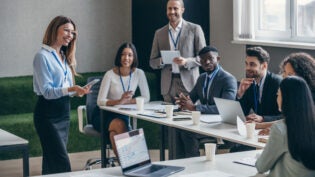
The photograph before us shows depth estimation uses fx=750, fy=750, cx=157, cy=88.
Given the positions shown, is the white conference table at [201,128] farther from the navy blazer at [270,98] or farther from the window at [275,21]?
the window at [275,21]

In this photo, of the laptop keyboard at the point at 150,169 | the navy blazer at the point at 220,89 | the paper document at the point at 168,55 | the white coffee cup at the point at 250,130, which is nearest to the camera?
the laptop keyboard at the point at 150,169

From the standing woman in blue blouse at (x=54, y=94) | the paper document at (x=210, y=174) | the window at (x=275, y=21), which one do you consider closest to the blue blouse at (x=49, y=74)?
the standing woman in blue blouse at (x=54, y=94)

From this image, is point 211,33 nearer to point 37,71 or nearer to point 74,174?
point 37,71

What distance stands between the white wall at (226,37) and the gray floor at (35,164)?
54.2 inches

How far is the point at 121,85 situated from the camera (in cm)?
743

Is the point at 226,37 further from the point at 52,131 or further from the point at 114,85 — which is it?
the point at 52,131

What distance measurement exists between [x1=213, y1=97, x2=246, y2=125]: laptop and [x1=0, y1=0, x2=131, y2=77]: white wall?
448cm

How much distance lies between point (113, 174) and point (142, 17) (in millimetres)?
5934

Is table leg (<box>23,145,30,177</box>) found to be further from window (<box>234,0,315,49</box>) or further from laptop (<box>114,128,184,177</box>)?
window (<box>234,0,315,49</box>)

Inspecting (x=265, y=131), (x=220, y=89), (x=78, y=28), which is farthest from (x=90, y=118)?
(x=78, y=28)

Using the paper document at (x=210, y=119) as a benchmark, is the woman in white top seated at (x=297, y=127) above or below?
above

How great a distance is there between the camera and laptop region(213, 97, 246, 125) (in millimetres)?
5844

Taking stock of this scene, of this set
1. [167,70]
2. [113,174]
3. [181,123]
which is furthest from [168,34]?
[113,174]

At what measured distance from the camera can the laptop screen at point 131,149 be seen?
425 cm
